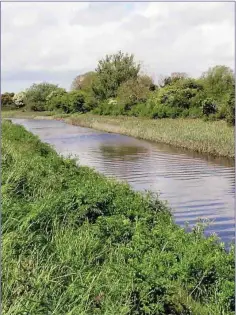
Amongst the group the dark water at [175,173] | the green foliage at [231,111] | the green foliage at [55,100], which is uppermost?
the green foliage at [55,100]

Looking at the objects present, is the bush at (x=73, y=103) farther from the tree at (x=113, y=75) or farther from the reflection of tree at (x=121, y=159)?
the reflection of tree at (x=121, y=159)

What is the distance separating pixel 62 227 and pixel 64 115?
46.8 meters

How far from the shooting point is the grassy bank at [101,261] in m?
4.46

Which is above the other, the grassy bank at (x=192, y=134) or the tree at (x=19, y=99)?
the tree at (x=19, y=99)

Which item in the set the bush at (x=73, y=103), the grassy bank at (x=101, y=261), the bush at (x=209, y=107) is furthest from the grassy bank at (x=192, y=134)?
the bush at (x=73, y=103)

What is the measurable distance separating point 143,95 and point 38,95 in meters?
27.4

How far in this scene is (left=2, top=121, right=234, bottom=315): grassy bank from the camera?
4457 millimetres

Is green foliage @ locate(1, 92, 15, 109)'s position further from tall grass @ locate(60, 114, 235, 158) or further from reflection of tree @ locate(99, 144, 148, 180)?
reflection of tree @ locate(99, 144, 148, 180)

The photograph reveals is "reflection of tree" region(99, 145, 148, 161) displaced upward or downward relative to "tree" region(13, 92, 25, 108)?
downward

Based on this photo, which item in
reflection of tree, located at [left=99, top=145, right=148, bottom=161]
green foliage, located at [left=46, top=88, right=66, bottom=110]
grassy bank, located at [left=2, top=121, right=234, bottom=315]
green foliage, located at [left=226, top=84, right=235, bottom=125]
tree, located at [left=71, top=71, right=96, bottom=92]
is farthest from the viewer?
tree, located at [left=71, top=71, right=96, bottom=92]

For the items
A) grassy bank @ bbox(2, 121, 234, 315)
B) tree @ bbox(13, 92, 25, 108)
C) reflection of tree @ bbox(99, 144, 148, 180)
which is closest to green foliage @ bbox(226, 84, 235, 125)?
reflection of tree @ bbox(99, 144, 148, 180)

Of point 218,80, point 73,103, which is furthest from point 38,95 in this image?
point 218,80

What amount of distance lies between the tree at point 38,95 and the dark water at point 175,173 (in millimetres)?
41204

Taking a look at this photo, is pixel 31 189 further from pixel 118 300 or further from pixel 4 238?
pixel 118 300
